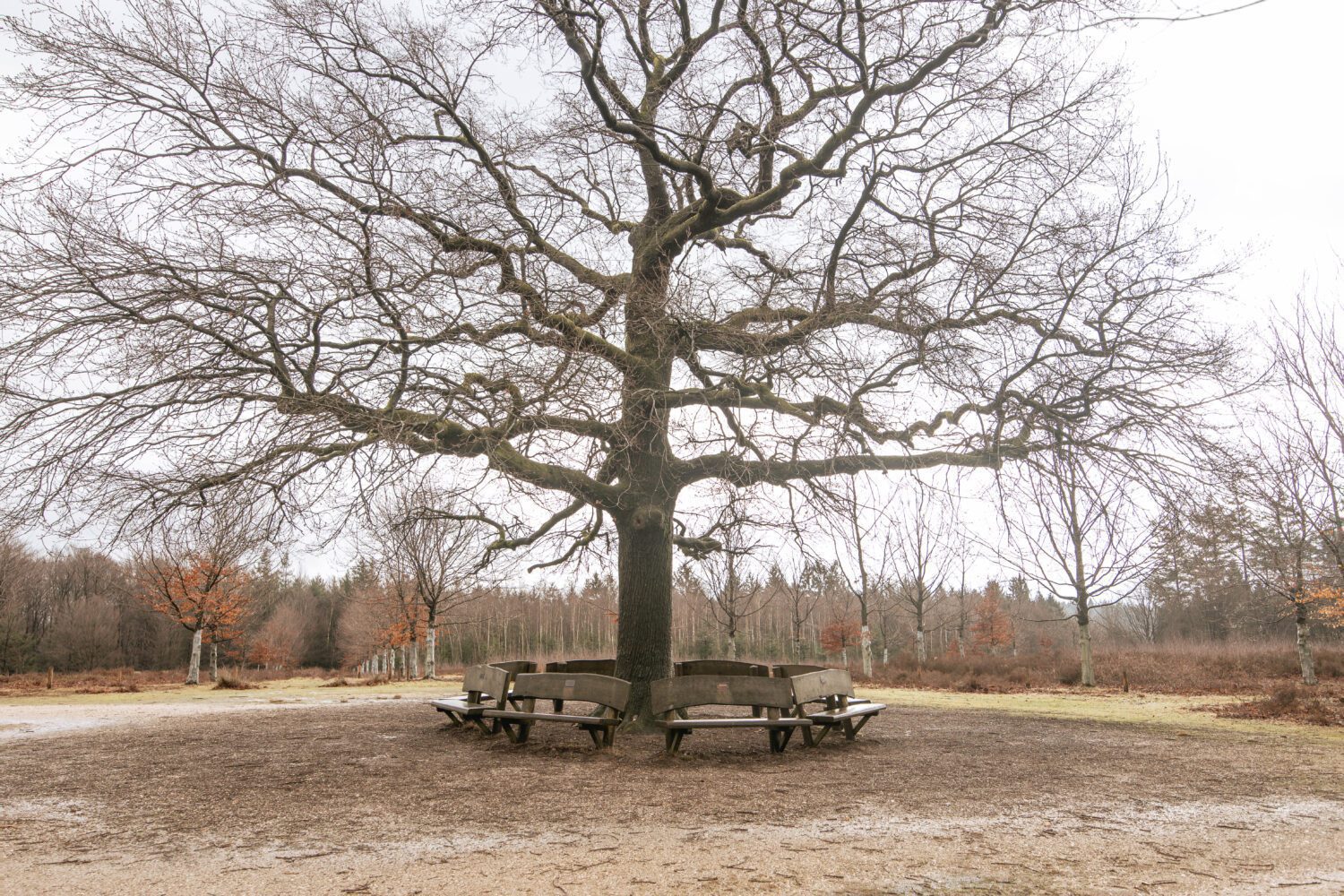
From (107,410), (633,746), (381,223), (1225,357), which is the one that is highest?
(381,223)

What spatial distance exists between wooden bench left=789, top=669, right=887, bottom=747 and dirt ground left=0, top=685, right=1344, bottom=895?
26cm

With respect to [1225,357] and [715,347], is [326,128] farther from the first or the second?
[1225,357]

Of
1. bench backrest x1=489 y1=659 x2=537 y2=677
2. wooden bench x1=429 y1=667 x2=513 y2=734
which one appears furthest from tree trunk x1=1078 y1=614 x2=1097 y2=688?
wooden bench x1=429 y1=667 x2=513 y2=734

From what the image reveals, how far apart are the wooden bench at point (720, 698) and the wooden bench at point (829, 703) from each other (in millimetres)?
198

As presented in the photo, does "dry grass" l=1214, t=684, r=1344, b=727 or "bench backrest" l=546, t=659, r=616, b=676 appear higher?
"bench backrest" l=546, t=659, r=616, b=676

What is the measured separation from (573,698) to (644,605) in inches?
77.6

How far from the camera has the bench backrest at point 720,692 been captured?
8.15 m

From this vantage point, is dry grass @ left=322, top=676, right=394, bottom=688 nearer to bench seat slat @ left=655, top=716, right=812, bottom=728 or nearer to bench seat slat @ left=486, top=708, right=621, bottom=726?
bench seat slat @ left=486, top=708, right=621, bottom=726

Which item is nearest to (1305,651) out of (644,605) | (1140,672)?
(1140,672)

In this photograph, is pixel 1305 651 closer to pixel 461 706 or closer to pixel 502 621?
pixel 461 706

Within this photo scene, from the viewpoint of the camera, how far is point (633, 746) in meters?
8.91

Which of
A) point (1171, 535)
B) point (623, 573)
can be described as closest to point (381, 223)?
point (623, 573)

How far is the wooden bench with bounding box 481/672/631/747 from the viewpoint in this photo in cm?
839

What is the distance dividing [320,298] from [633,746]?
→ 226 inches
